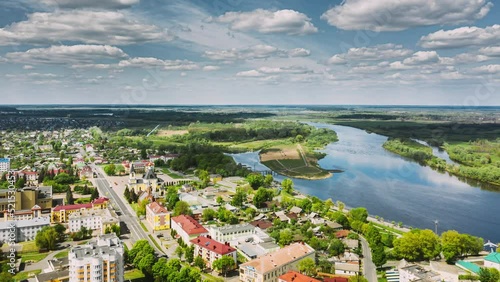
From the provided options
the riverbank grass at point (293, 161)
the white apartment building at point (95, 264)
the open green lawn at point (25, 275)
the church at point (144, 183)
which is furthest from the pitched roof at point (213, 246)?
the riverbank grass at point (293, 161)

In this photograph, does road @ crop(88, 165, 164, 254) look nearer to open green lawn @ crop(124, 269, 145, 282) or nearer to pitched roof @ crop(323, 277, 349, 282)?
open green lawn @ crop(124, 269, 145, 282)

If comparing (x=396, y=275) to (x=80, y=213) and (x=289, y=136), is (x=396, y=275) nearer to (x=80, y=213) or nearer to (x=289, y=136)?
(x=80, y=213)

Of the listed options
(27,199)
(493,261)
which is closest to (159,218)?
(27,199)

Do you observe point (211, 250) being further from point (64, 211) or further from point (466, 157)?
point (466, 157)

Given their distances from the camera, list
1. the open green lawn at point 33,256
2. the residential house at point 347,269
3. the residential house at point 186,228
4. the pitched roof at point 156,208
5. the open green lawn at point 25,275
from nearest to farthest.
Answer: the open green lawn at point 25,275, the residential house at point 347,269, the open green lawn at point 33,256, the residential house at point 186,228, the pitched roof at point 156,208

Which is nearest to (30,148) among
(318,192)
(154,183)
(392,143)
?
(154,183)

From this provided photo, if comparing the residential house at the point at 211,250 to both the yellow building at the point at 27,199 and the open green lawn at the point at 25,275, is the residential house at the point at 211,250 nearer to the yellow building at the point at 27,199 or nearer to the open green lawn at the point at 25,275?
the open green lawn at the point at 25,275

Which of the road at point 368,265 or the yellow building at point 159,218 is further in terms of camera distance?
the yellow building at point 159,218
